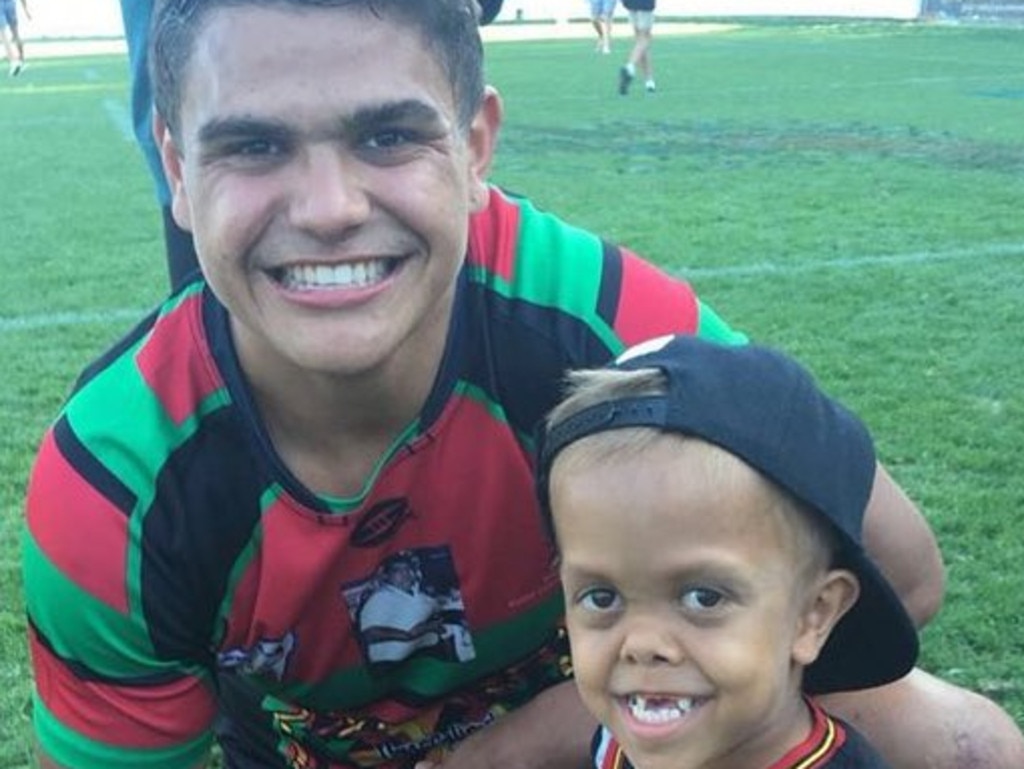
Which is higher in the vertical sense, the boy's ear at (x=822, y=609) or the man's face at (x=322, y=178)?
the man's face at (x=322, y=178)

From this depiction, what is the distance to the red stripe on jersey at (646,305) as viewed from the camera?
8.38 ft

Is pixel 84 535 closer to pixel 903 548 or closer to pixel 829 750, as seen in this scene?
pixel 829 750

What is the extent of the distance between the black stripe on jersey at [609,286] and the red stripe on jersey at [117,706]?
0.84 m

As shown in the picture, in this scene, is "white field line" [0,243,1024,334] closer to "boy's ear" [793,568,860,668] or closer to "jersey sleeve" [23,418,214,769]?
"jersey sleeve" [23,418,214,769]

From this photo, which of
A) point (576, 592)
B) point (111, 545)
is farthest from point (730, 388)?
point (111, 545)

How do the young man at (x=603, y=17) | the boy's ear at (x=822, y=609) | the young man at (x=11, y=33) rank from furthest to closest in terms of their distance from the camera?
the young man at (x=603, y=17) < the young man at (x=11, y=33) < the boy's ear at (x=822, y=609)

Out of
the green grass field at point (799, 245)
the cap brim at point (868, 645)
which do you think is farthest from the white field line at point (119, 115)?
the cap brim at point (868, 645)

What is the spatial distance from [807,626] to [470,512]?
63 centimetres

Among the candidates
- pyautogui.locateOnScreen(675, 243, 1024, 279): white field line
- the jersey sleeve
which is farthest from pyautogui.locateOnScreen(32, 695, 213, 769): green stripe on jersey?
pyautogui.locateOnScreen(675, 243, 1024, 279): white field line

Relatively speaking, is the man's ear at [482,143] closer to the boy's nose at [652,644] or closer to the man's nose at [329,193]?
the man's nose at [329,193]

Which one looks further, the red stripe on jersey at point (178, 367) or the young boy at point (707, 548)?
the red stripe on jersey at point (178, 367)

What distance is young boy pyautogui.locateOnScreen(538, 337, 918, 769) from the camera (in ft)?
6.46

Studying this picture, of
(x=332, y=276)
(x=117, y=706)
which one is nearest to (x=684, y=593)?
(x=332, y=276)

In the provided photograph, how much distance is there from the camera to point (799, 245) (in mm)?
8828
